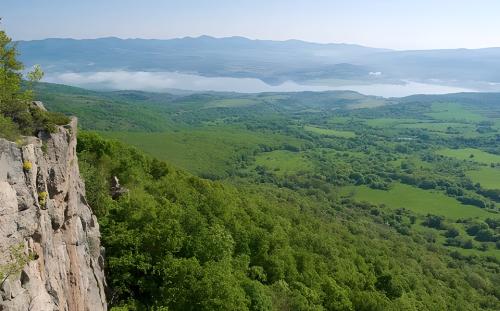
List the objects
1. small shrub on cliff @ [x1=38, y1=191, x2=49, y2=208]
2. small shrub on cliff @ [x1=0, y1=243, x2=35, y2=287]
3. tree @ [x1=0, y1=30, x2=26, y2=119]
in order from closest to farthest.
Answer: small shrub on cliff @ [x1=0, y1=243, x2=35, y2=287]
small shrub on cliff @ [x1=38, y1=191, x2=49, y2=208]
tree @ [x1=0, y1=30, x2=26, y2=119]

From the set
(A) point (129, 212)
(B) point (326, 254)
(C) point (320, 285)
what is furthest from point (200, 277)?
(B) point (326, 254)

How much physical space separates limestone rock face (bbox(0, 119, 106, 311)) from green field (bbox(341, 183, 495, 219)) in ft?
488

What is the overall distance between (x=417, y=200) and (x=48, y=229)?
166963mm

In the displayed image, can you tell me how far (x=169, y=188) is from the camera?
51.0m

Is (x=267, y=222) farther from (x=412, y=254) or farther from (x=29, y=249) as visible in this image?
(x=412, y=254)

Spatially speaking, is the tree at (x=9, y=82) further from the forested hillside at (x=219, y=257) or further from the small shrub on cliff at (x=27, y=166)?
the forested hillside at (x=219, y=257)

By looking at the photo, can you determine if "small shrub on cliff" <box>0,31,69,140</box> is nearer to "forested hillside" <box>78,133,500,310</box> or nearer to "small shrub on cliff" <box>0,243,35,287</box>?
"small shrub on cliff" <box>0,243,35,287</box>

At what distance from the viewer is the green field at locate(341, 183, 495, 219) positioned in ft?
522

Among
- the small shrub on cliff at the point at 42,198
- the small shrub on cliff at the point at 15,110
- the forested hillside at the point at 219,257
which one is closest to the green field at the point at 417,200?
the forested hillside at the point at 219,257

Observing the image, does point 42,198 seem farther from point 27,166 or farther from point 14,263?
point 14,263

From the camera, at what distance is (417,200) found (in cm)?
17038

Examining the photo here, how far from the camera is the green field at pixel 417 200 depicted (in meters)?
159

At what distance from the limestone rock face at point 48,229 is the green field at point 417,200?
149 metres

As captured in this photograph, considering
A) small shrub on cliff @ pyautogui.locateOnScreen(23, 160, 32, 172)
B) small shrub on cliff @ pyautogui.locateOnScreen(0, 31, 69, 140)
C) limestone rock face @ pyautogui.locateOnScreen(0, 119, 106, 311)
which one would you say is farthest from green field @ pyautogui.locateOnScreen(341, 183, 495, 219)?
small shrub on cliff @ pyautogui.locateOnScreen(23, 160, 32, 172)
